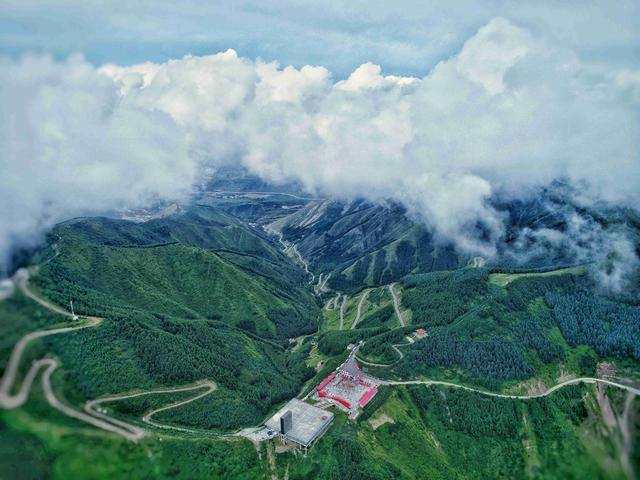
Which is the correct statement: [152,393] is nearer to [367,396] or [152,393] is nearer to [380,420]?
[367,396]

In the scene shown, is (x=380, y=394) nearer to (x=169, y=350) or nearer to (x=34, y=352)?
(x=169, y=350)

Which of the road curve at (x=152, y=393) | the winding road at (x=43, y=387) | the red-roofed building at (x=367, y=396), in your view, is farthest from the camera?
the red-roofed building at (x=367, y=396)

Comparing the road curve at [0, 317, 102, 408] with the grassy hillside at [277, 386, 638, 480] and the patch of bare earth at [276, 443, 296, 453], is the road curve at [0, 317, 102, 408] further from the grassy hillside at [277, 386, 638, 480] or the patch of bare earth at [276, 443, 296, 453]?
the patch of bare earth at [276, 443, 296, 453]

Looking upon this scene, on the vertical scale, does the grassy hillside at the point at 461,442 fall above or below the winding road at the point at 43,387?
below

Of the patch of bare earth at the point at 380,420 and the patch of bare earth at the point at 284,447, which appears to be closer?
the patch of bare earth at the point at 284,447

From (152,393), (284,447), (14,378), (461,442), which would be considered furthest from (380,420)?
(14,378)

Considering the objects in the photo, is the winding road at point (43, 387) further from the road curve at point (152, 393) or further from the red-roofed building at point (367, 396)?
the red-roofed building at point (367, 396)

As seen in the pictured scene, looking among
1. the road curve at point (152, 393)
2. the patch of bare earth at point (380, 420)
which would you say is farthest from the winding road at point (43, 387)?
the patch of bare earth at point (380, 420)
